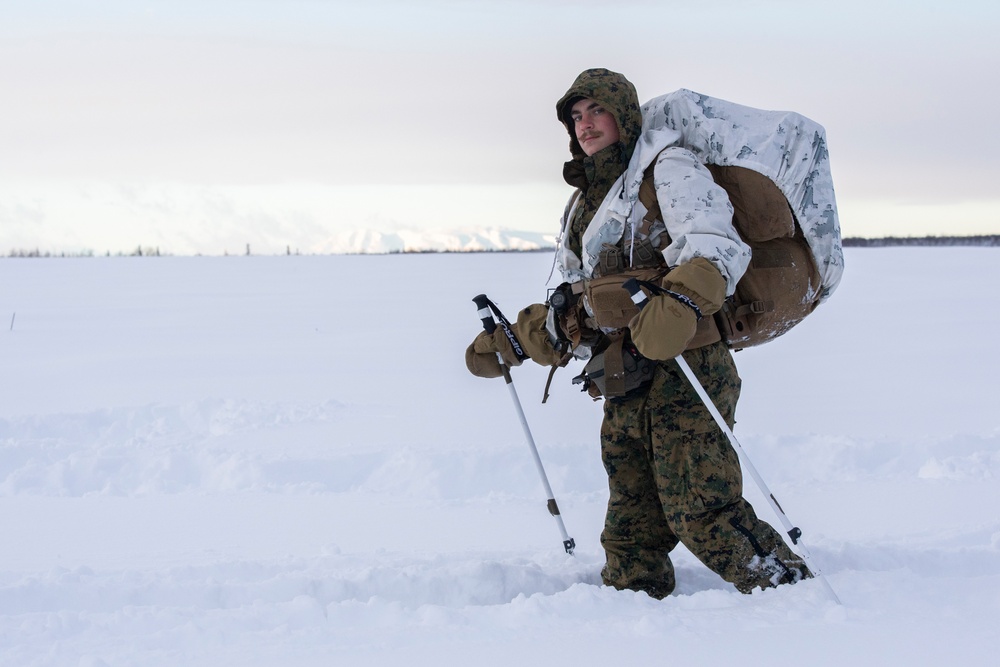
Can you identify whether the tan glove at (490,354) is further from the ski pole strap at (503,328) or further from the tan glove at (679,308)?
the tan glove at (679,308)

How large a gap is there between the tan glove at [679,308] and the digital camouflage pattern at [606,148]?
1.91 feet

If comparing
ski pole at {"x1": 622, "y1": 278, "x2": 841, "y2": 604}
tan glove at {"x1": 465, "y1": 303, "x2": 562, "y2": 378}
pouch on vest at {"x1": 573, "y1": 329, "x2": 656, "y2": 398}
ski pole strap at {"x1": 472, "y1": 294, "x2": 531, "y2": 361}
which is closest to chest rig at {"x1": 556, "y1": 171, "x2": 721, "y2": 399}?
pouch on vest at {"x1": 573, "y1": 329, "x2": 656, "y2": 398}

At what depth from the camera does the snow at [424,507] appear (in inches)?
105

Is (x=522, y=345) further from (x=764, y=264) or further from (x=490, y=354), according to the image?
(x=764, y=264)

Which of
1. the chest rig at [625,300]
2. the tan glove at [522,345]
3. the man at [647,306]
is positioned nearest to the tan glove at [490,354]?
the tan glove at [522,345]

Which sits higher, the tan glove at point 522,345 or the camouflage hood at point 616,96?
the camouflage hood at point 616,96

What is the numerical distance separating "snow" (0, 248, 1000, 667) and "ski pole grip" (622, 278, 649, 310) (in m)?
0.97

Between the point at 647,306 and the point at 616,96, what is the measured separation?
82 centimetres

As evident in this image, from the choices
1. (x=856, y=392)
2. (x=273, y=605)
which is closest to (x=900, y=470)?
(x=856, y=392)

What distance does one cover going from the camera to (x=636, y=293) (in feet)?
9.60

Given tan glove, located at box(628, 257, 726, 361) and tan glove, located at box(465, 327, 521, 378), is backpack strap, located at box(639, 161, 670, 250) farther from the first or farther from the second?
tan glove, located at box(465, 327, 521, 378)

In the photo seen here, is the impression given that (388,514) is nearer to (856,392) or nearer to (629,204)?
(629,204)

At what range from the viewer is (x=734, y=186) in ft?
10.3

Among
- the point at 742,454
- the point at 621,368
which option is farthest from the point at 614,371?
the point at 742,454
